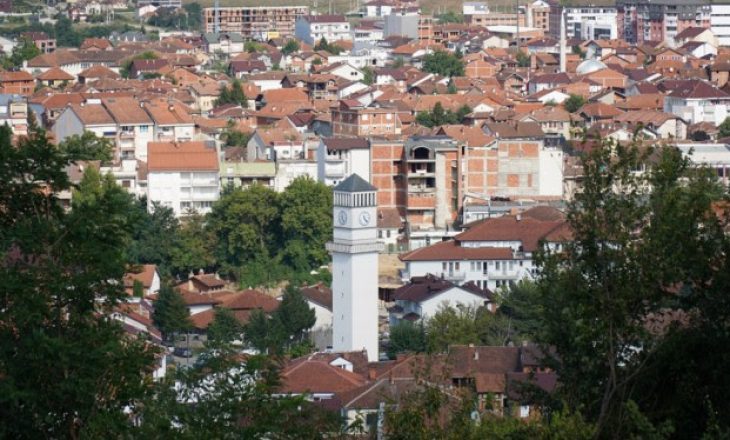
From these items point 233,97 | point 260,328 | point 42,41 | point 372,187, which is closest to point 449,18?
point 42,41

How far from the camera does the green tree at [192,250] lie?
2005 centimetres

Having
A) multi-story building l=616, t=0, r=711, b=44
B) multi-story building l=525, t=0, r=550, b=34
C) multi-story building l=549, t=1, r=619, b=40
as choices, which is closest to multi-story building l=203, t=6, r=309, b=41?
multi-story building l=525, t=0, r=550, b=34

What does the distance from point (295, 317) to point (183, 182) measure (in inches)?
224

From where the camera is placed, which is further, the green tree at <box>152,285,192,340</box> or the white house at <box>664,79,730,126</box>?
the white house at <box>664,79,730,126</box>

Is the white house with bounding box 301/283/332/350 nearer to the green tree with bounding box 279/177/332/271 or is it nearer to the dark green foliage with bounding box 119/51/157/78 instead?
the green tree with bounding box 279/177/332/271

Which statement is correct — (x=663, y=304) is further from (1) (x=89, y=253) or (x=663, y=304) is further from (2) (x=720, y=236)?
(1) (x=89, y=253)

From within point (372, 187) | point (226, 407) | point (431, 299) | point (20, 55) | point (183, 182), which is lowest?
point (431, 299)

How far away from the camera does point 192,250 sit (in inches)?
793

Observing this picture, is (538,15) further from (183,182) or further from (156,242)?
(156,242)

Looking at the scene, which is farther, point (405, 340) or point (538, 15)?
point (538, 15)

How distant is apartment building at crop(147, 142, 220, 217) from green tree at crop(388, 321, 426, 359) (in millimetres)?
6179

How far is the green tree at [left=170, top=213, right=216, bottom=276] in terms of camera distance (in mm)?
20047

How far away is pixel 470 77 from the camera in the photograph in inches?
1437

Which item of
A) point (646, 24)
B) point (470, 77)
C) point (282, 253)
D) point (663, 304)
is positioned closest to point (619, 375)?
point (663, 304)
